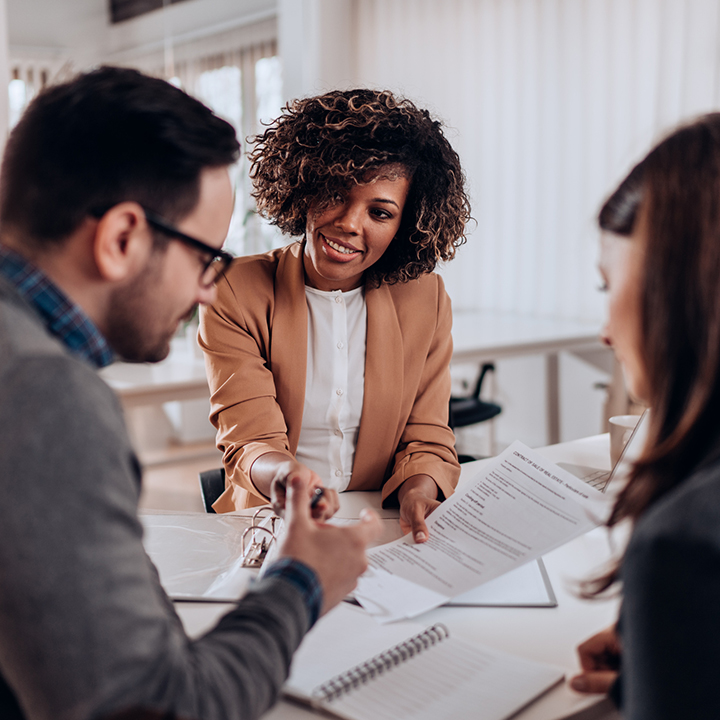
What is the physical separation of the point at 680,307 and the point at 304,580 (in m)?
0.40

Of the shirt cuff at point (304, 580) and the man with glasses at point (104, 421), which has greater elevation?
the man with glasses at point (104, 421)

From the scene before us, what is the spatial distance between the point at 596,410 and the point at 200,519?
9.15 feet

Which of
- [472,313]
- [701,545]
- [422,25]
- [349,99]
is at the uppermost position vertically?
[422,25]

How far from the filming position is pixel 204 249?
0.74 meters

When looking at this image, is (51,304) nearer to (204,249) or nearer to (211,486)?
(204,249)

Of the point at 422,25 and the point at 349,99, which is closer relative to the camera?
the point at 349,99

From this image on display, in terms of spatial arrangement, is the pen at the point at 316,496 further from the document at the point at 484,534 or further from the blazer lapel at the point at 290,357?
the blazer lapel at the point at 290,357

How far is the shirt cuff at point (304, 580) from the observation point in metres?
0.69

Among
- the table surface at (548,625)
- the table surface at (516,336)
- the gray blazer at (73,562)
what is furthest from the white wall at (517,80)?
the gray blazer at (73,562)

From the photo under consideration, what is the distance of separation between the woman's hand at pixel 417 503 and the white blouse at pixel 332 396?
179 millimetres

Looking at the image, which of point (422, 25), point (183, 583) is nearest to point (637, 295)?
point (183, 583)

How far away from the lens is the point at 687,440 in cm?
61


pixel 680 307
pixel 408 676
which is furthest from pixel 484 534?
pixel 680 307

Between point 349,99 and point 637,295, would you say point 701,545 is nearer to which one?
point 637,295
